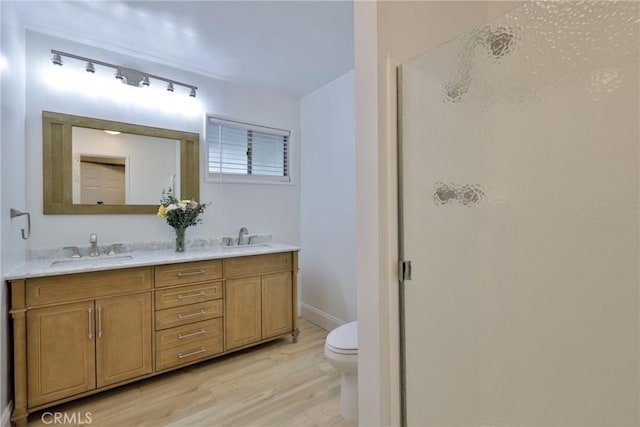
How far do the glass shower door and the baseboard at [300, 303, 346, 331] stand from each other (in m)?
1.78

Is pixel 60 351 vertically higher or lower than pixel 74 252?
lower

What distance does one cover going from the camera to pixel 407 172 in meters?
1.12

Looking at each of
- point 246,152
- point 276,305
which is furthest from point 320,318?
point 246,152

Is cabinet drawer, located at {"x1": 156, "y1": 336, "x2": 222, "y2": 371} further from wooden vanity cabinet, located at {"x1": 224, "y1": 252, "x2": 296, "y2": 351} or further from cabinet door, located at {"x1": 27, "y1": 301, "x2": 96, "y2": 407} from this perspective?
cabinet door, located at {"x1": 27, "y1": 301, "x2": 96, "y2": 407}

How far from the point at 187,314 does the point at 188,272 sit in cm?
30

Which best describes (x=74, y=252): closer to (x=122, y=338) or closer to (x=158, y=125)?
(x=122, y=338)

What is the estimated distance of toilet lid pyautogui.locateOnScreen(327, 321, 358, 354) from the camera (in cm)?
163

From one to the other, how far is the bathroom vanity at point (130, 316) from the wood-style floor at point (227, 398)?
11cm

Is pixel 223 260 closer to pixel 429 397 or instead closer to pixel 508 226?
pixel 429 397

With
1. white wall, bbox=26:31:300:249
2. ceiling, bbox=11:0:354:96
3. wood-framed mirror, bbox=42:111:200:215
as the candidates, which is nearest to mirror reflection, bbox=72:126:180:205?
wood-framed mirror, bbox=42:111:200:215

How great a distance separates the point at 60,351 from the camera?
5.60ft

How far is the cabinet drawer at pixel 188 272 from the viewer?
80.6 inches

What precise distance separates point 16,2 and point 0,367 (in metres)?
2.08

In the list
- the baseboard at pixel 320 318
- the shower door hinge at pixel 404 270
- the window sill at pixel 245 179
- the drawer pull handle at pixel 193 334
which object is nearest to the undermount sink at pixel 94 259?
the drawer pull handle at pixel 193 334
